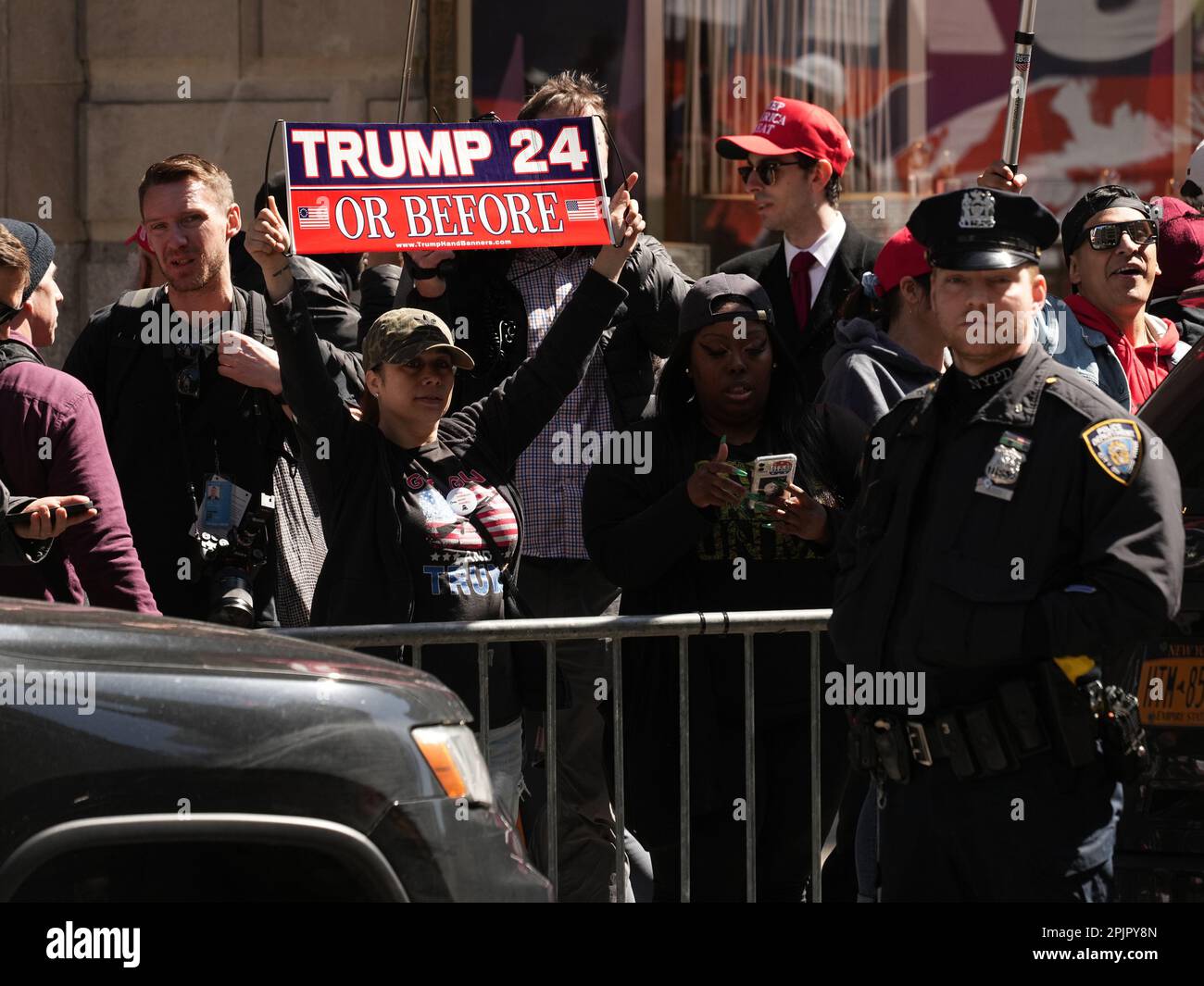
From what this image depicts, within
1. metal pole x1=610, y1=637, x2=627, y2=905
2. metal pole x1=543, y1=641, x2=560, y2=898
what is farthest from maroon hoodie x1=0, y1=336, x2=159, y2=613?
metal pole x1=610, y1=637, x2=627, y2=905

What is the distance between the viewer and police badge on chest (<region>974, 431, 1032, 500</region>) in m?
4.19

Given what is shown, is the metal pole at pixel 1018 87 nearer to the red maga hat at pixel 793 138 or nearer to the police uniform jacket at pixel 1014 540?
the red maga hat at pixel 793 138

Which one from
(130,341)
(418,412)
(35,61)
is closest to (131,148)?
(35,61)

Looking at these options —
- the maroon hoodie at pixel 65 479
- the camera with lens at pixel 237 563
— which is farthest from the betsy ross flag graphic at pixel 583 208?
the maroon hoodie at pixel 65 479

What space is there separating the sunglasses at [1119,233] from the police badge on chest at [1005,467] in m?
2.44

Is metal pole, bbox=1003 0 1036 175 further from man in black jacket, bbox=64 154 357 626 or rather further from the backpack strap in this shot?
the backpack strap

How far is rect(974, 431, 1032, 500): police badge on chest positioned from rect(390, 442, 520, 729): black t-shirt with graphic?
1676mm

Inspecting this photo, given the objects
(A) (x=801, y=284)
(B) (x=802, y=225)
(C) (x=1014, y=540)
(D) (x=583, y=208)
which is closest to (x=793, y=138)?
(B) (x=802, y=225)

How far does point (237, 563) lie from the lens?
5.89 m

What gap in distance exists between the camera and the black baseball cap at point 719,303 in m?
5.54

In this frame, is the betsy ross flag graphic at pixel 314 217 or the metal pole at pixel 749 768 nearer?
the metal pole at pixel 749 768

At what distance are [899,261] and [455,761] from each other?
256cm

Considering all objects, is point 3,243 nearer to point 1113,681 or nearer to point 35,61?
point 1113,681

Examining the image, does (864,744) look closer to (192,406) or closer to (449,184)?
(449,184)
